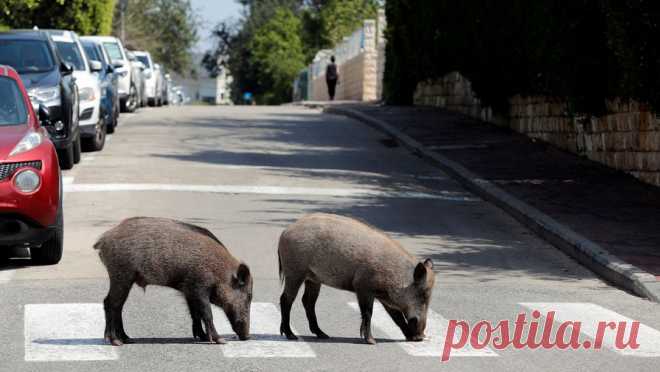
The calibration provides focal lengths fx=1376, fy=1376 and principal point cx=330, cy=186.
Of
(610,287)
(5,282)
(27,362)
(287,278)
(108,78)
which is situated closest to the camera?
(27,362)

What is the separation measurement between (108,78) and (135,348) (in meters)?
17.9

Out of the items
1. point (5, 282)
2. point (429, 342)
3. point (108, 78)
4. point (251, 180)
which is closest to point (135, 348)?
point (429, 342)

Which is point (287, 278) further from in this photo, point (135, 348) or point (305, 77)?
point (305, 77)

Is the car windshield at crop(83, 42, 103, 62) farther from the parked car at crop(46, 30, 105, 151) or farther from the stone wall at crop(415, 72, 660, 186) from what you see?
the stone wall at crop(415, 72, 660, 186)

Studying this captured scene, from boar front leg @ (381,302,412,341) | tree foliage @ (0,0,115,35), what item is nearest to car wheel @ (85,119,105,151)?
boar front leg @ (381,302,412,341)

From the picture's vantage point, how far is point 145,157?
22.4m

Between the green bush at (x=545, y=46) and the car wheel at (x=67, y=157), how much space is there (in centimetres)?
738

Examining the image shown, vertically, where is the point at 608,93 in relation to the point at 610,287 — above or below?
above

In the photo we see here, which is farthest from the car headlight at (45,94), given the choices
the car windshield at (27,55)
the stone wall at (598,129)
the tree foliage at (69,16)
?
the tree foliage at (69,16)

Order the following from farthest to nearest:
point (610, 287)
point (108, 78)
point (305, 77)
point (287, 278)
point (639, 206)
A: 1. point (305, 77)
2. point (108, 78)
3. point (639, 206)
4. point (610, 287)
5. point (287, 278)

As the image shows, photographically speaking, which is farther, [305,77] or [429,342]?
[305,77]

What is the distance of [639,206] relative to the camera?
16.6 metres

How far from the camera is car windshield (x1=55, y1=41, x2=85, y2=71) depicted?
23455mm

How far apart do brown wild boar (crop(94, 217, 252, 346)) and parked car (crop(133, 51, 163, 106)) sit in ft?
116
